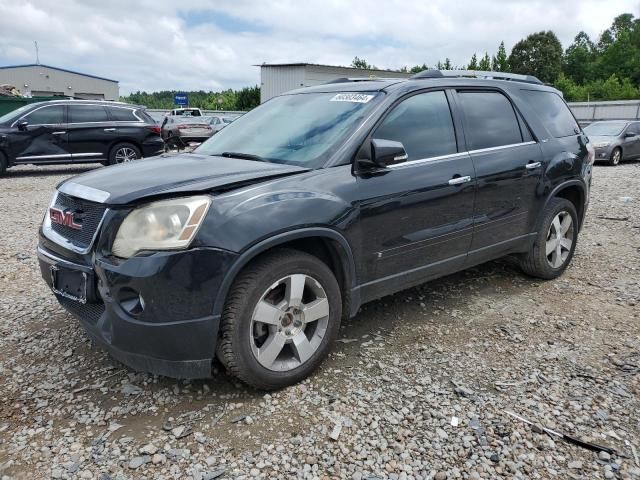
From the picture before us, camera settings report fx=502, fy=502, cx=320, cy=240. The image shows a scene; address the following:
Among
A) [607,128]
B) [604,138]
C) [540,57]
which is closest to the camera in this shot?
[604,138]

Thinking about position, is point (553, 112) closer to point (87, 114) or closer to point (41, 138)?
point (87, 114)

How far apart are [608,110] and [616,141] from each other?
17.5 m

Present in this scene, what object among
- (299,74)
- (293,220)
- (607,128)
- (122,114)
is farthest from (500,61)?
(293,220)

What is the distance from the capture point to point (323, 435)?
8.34 ft

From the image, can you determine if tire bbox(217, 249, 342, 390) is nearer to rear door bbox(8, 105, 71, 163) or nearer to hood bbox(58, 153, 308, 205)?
hood bbox(58, 153, 308, 205)

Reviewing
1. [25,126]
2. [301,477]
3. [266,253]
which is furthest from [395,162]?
[25,126]

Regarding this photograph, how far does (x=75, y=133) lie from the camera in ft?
38.6

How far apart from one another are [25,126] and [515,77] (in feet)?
35.4

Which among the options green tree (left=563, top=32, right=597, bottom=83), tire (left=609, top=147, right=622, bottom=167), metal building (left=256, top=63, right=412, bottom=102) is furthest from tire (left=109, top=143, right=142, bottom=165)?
green tree (left=563, top=32, right=597, bottom=83)

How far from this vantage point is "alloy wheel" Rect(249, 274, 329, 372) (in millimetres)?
2738

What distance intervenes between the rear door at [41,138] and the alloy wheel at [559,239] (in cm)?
1091

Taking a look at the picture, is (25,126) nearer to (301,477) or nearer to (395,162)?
(395,162)

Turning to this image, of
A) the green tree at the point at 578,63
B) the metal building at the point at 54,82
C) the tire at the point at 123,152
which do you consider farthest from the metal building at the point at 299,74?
the green tree at the point at 578,63

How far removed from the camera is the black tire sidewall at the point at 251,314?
262 centimetres
